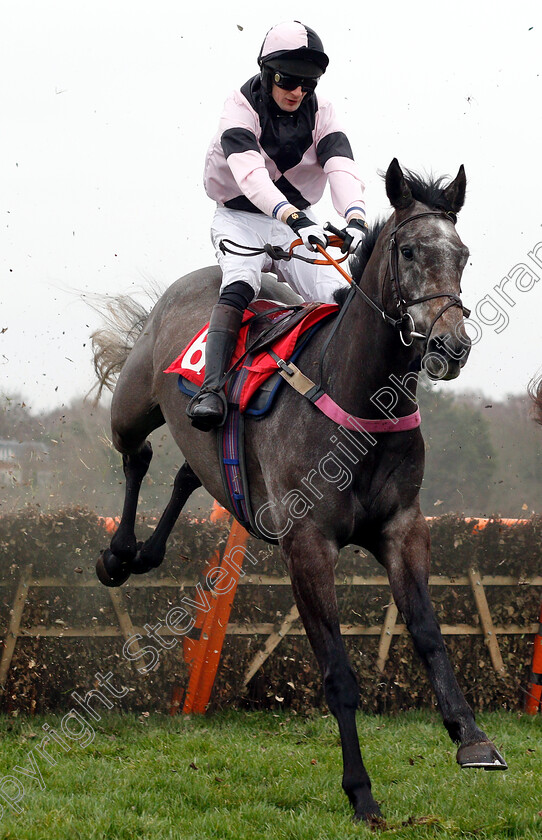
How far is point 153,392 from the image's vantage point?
5.27 metres

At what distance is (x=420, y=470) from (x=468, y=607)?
3.90 m

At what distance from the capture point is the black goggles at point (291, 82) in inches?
163

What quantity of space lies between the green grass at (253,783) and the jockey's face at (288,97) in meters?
3.20

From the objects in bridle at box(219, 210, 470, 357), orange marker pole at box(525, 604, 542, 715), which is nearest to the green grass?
orange marker pole at box(525, 604, 542, 715)

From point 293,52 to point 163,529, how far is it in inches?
119

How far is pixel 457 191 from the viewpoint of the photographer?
353 centimetres

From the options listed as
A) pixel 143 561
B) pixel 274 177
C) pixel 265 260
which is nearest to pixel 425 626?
pixel 265 260

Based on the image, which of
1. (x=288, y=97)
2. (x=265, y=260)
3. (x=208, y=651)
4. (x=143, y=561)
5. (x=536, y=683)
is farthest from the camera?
(x=536, y=683)

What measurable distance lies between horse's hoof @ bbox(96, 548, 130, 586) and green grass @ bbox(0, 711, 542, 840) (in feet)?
A: 3.31

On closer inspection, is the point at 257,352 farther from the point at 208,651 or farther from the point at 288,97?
the point at 208,651

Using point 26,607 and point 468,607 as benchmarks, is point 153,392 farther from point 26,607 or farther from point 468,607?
point 468,607

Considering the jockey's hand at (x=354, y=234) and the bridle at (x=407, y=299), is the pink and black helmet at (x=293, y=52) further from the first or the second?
the bridle at (x=407, y=299)

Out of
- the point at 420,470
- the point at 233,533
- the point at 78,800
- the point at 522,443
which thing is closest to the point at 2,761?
the point at 78,800

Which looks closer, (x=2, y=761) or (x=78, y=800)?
(x=78, y=800)
